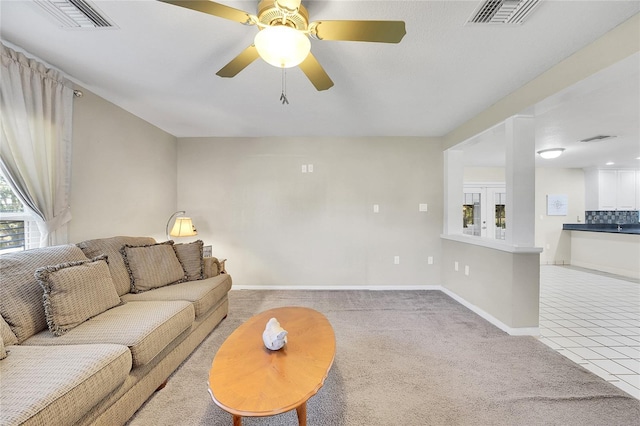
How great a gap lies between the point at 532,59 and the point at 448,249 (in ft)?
8.62

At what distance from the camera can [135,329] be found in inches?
63.6

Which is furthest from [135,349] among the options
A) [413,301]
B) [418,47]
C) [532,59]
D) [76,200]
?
[532,59]

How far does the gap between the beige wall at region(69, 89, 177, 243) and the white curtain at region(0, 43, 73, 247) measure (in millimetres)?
197

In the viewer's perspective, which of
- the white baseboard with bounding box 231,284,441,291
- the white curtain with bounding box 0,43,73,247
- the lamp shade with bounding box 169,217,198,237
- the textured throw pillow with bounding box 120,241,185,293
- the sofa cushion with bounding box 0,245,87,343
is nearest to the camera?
the sofa cushion with bounding box 0,245,87,343

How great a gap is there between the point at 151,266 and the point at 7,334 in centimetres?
109

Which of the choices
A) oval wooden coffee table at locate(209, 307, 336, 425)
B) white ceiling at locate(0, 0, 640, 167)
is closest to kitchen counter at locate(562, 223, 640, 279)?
white ceiling at locate(0, 0, 640, 167)

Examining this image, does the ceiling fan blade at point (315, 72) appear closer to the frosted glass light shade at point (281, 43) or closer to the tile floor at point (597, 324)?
the frosted glass light shade at point (281, 43)

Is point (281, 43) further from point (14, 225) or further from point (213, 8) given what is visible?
point (14, 225)

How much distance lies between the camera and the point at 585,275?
5.04m

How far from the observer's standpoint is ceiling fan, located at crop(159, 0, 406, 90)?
1224 mm

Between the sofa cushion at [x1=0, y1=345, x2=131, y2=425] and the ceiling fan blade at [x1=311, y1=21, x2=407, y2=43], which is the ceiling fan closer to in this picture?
the ceiling fan blade at [x1=311, y1=21, x2=407, y2=43]

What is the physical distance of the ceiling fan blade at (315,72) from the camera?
1612mm

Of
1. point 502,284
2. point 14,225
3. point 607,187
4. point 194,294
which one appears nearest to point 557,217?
point 607,187

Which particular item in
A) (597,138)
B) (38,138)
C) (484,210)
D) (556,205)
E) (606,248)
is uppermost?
(597,138)
